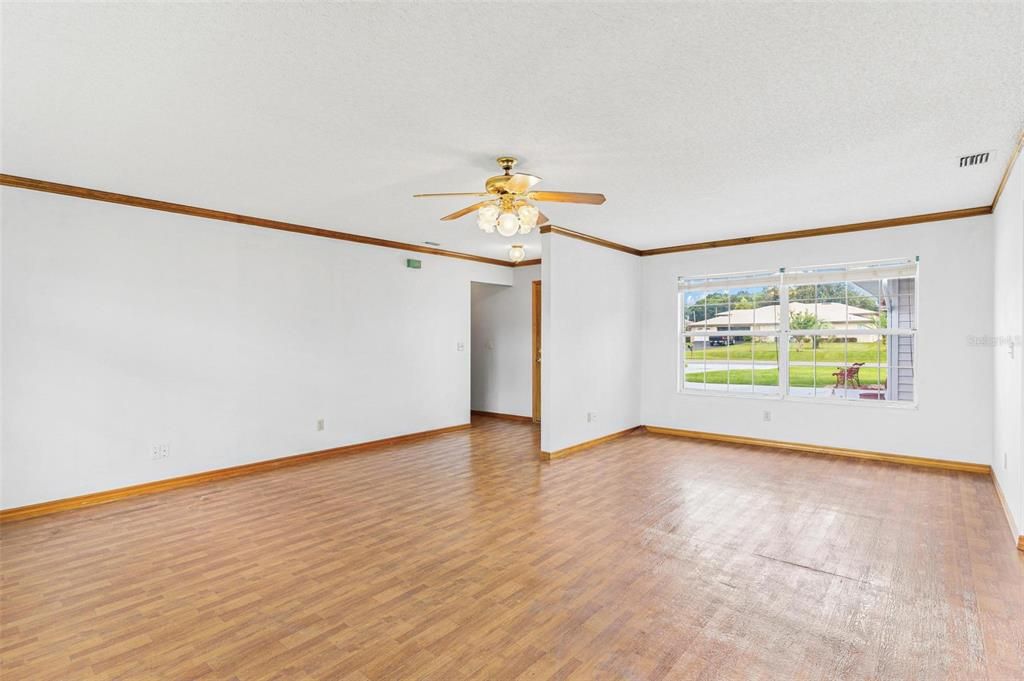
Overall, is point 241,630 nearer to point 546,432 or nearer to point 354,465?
point 354,465

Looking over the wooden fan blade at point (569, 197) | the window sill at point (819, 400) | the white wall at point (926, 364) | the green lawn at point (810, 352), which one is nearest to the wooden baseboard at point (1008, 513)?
the white wall at point (926, 364)

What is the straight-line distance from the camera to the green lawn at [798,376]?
5590 millimetres

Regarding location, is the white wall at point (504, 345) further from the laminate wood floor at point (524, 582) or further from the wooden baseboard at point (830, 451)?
the laminate wood floor at point (524, 582)

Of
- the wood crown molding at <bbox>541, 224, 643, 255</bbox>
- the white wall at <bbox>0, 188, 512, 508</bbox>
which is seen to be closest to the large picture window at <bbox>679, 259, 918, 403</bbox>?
the wood crown molding at <bbox>541, 224, 643, 255</bbox>

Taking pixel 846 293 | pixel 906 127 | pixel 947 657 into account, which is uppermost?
pixel 906 127

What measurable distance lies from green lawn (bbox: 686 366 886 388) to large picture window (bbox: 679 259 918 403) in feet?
0.03

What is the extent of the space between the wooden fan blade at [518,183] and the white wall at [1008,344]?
122 inches

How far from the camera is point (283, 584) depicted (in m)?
2.71

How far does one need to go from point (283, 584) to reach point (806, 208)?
17.1 feet

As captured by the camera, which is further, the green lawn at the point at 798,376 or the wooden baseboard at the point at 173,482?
the green lawn at the point at 798,376

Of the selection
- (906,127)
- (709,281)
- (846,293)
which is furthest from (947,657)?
(709,281)

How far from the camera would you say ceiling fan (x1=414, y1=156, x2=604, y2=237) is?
3318 mm

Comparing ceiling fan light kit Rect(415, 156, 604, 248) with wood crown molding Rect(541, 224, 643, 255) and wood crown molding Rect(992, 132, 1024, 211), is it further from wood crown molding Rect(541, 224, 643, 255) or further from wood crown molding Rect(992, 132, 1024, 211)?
wood crown molding Rect(992, 132, 1024, 211)

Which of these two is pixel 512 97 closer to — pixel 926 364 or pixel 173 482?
pixel 173 482
